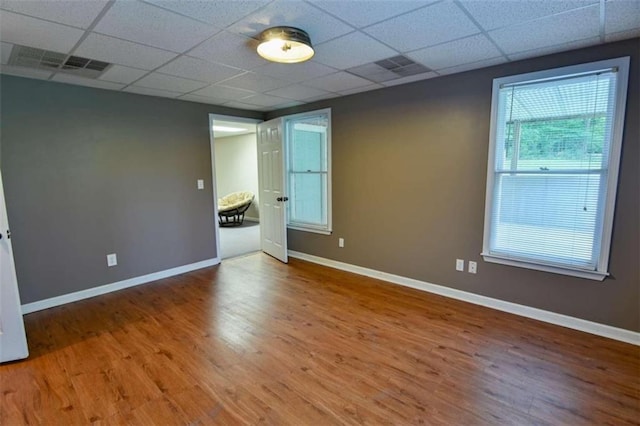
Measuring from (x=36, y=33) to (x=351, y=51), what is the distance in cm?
210

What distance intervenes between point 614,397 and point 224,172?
8603 mm

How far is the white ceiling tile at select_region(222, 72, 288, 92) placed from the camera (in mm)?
3072

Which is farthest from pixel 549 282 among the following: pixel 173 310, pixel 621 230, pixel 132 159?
pixel 132 159

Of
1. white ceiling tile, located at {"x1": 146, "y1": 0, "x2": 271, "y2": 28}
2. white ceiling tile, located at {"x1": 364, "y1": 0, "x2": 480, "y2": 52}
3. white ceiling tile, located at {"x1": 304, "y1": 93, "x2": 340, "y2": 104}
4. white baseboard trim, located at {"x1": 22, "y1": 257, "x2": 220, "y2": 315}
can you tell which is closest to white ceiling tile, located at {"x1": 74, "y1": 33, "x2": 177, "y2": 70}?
white ceiling tile, located at {"x1": 146, "y1": 0, "x2": 271, "y2": 28}

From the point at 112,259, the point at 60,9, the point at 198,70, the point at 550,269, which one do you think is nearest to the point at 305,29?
the point at 198,70

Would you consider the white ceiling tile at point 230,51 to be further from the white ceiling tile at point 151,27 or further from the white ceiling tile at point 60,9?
the white ceiling tile at point 60,9

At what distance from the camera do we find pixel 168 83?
3.27 meters

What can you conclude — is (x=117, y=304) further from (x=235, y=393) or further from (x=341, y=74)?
(x=341, y=74)

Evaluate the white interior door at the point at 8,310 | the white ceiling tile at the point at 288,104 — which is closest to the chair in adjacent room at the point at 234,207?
the white ceiling tile at the point at 288,104

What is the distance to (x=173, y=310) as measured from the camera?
3.15m

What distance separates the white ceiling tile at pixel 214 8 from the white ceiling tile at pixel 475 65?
1.96 m

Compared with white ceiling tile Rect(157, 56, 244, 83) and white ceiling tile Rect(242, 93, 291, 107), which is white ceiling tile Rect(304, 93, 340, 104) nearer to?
white ceiling tile Rect(242, 93, 291, 107)

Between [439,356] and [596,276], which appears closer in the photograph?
[439,356]

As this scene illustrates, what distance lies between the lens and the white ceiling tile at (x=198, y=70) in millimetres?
2645
